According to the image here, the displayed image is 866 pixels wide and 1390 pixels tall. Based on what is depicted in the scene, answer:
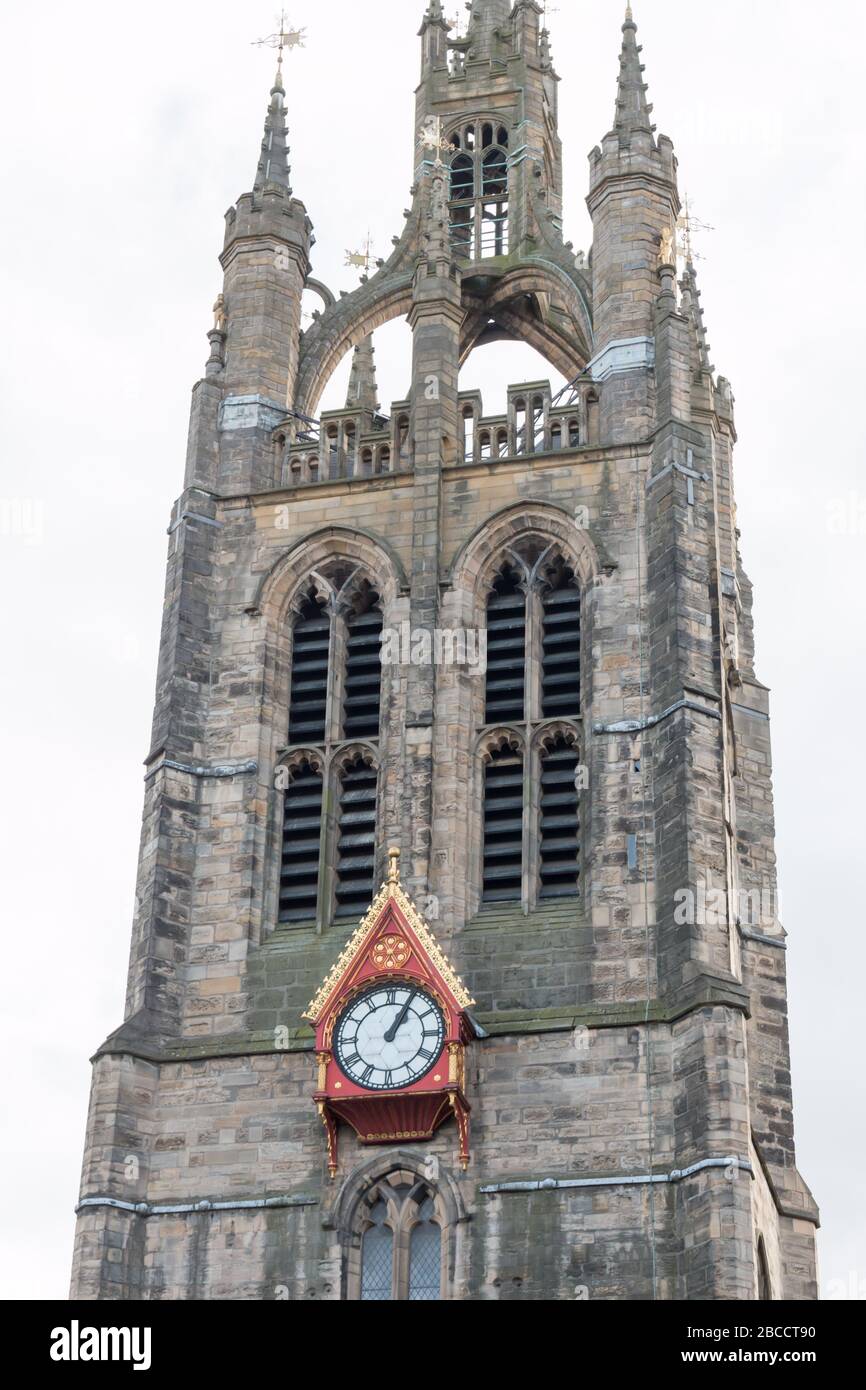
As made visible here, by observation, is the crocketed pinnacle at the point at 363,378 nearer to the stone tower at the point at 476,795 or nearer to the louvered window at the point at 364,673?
the stone tower at the point at 476,795

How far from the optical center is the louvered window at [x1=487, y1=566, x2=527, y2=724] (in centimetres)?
4425

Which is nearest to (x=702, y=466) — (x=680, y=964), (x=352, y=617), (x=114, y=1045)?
(x=352, y=617)

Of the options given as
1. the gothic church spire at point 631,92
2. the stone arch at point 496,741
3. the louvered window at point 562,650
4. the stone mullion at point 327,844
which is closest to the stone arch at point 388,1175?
the stone mullion at point 327,844

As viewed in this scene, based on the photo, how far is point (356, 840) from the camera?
43531 millimetres

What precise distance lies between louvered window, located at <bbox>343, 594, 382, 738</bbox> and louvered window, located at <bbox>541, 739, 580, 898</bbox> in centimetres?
285

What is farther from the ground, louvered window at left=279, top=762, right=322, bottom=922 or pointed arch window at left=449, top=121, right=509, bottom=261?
pointed arch window at left=449, top=121, right=509, bottom=261

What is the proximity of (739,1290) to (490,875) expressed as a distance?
26.7ft

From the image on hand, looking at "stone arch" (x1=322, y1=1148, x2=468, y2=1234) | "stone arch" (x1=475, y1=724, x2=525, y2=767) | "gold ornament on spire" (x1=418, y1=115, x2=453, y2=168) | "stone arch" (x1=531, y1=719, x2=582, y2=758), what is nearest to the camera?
"stone arch" (x1=322, y1=1148, x2=468, y2=1234)

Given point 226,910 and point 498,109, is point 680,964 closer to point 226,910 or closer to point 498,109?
point 226,910

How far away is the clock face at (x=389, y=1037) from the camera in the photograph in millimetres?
39656

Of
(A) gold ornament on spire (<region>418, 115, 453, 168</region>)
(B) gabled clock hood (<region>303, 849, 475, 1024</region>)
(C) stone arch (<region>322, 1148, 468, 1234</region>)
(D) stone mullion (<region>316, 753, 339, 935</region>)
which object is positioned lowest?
(C) stone arch (<region>322, 1148, 468, 1234</region>)

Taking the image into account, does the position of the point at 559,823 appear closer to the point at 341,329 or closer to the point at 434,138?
the point at 341,329

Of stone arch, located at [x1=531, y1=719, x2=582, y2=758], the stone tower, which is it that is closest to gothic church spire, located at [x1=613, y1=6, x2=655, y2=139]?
the stone tower

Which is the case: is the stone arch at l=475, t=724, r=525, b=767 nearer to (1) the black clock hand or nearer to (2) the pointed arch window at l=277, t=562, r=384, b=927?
(2) the pointed arch window at l=277, t=562, r=384, b=927
